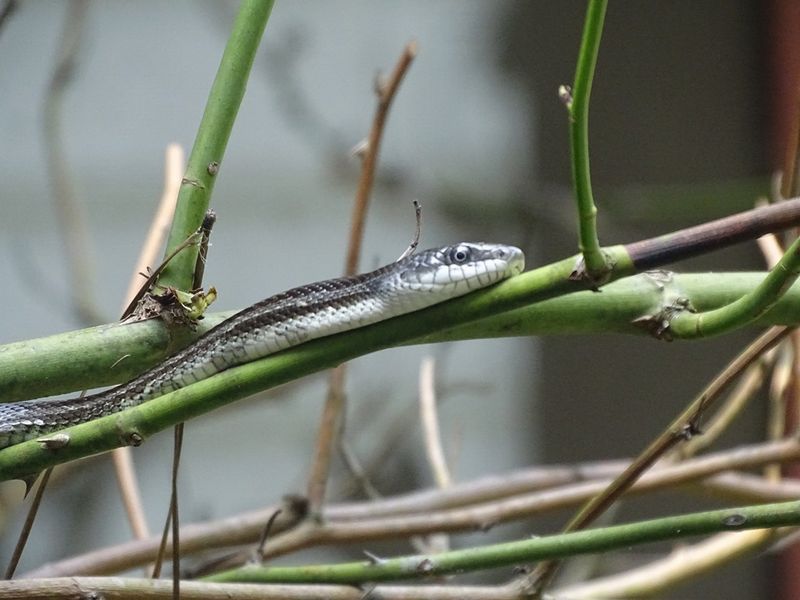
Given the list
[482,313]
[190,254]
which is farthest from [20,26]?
[482,313]

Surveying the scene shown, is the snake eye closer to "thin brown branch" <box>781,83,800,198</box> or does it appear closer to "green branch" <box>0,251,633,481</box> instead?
"green branch" <box>0,251,633,481</box>

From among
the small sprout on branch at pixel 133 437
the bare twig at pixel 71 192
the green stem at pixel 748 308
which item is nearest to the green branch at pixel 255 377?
the small sprout on branch at pixel 133 437

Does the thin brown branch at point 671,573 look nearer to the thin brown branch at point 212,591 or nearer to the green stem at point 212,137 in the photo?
the thin brown branch at point 212,591

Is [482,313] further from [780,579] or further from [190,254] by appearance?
[780,579]

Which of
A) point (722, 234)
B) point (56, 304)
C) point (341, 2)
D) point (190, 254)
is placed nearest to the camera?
point (722, 234)

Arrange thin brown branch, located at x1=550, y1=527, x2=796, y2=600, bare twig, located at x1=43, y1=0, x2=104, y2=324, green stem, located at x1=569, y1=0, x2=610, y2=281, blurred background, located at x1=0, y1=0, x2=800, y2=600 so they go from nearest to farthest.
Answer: green stem, located at x1=569, y1=0, x2=610, y2=281, thin brown branch, located at x1=550, y1=527, x2=796, y2=600, bare twig, located at x1=43, y1=0, x2=104, y2=324, blurred background, located at x1=0, y1=0, x2=800, y2=600

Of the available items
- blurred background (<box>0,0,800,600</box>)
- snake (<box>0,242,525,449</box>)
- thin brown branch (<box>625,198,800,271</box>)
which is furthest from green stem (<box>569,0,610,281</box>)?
blurred background (<box>0,0,800,600</box>)
